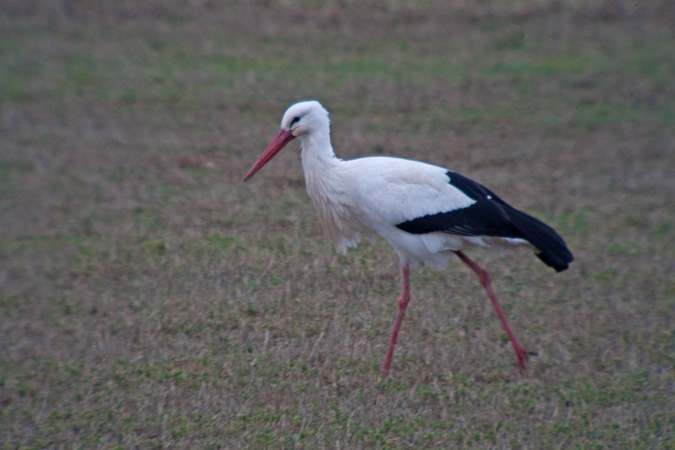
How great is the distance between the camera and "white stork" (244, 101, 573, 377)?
3750 mm

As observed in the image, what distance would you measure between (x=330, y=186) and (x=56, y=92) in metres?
6.34

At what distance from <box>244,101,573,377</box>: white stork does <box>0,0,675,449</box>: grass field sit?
438mm

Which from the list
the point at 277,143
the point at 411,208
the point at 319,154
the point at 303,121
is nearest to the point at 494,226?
the point at 411,208

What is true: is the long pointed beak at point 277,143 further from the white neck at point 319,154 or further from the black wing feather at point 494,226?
the black wing feather at point 494,226

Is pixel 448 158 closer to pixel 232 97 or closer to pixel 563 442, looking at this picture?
pixel 232 97

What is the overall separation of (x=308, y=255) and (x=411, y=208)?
1.44 meters

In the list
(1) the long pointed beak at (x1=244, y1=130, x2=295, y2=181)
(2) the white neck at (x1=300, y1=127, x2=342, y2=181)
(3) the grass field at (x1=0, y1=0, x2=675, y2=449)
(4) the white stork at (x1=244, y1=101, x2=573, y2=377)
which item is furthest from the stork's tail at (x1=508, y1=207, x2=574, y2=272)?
(1) the long pointed beak at (x1=244, y1=130, x2=295, y2=181)

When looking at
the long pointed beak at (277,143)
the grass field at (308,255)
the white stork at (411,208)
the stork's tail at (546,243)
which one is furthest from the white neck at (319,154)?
the stork's tail at (546,243)

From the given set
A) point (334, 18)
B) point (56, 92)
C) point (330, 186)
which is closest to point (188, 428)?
point (330, 186)

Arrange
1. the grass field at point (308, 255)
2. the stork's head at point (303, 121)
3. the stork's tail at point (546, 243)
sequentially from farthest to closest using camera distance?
the stork's head at point (303, 121) → the stork's tail at point (546, 243) → the grass field at point (308, 255)

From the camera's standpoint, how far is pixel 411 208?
149 inches

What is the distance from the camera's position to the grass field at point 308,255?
136 inches

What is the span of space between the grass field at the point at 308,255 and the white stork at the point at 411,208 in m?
0.44

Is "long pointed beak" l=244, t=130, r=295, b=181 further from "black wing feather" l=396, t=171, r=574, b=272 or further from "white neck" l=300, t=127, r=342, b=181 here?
"black wing feather" l=396, t=171, r=574, b=272
